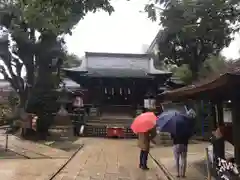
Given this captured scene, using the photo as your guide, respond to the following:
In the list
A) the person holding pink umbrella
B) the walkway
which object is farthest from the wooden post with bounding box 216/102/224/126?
the person holding pink umbrella

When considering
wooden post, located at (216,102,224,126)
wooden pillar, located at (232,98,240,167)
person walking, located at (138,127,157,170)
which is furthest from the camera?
person walking, located at (138,127,157,170)

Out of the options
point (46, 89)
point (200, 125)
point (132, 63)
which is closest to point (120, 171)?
point (46, 89)

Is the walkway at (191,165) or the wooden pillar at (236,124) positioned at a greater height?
the wooden pillar at (236,124)

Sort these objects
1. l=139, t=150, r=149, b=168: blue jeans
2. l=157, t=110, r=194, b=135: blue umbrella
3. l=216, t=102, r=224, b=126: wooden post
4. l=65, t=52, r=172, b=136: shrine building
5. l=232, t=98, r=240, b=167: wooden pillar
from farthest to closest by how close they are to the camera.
A: l=65, t=52, r=172, b=136: shrine building, l=139, t=150, r=149, b=168: blue jeans, l=216, t=102, r=224, b=126: wooden post, l=157, t=110, r=194, b=135: blue umbrella, l=232, t=98, r=240, b=167: wooden pillar

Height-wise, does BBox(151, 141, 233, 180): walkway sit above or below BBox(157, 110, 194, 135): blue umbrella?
below

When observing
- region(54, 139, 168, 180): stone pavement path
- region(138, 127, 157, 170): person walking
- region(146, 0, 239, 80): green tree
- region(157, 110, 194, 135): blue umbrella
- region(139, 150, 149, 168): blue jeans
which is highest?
region(146, 0, 239, 80): green tree

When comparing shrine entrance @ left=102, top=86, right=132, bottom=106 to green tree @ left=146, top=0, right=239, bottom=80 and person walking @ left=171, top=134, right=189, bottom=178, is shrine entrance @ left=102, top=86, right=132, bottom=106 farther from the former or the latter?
green tree @ left=146, top=0, right=239, bottom=80

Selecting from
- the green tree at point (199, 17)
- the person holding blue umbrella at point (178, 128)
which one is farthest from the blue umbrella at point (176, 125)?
the green tree at point (199, 17)

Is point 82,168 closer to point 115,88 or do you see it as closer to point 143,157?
point 143,157

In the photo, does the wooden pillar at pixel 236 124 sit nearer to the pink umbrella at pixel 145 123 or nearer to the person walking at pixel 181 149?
the person walking at pixel 181 149

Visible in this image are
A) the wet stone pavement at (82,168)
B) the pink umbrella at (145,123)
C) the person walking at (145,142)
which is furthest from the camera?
the person walking at (145,142)

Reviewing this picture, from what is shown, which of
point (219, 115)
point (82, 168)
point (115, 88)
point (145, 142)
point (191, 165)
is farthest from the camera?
point (115, 88)

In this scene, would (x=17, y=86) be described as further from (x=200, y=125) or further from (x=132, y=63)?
(x=132, y=63)

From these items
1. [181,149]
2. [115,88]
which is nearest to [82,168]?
[181,149]
